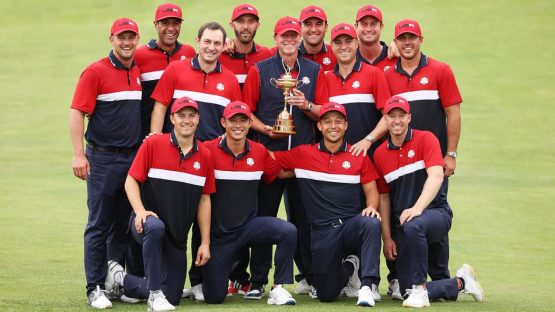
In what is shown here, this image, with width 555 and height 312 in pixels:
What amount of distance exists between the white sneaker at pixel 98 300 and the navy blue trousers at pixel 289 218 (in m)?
1.41

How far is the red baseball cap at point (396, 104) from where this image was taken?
9.98 meters

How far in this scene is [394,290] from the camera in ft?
34.6

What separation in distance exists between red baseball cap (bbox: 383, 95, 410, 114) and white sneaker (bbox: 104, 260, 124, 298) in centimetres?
268

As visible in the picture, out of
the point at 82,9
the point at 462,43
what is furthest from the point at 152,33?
the point at 462,43

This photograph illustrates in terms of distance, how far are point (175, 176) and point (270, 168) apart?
0.95 metres

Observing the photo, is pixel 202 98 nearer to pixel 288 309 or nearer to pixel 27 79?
pixel 288 309

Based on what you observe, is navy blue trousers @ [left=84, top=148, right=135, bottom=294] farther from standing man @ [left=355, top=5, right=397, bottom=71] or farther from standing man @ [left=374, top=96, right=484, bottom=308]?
standing man @ [left=355, top=5, right=397, bottom=71]

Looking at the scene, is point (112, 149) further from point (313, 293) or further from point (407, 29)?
point (407, 29)

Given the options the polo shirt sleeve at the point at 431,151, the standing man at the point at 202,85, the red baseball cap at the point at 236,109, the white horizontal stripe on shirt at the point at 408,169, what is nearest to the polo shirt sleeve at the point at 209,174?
the red baseball cap at the point at 236,109

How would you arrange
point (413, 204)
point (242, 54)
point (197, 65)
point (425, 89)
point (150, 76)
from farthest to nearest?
point (242, 54), point (150, 76), point (425, 89), point (197, 65), point (413, 204)

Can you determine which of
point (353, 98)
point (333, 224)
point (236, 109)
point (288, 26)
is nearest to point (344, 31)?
point (288, 26)

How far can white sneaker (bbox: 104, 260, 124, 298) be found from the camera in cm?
1020

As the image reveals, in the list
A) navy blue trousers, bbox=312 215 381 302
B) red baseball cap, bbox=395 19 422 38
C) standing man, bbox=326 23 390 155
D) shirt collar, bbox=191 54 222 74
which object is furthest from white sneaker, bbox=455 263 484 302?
shirt collar, bbox=191 54 222 74

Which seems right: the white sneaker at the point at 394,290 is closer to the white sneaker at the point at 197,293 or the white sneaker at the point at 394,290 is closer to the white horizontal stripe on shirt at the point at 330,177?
the white horizontal stripe on shirt at the point at 330,177
